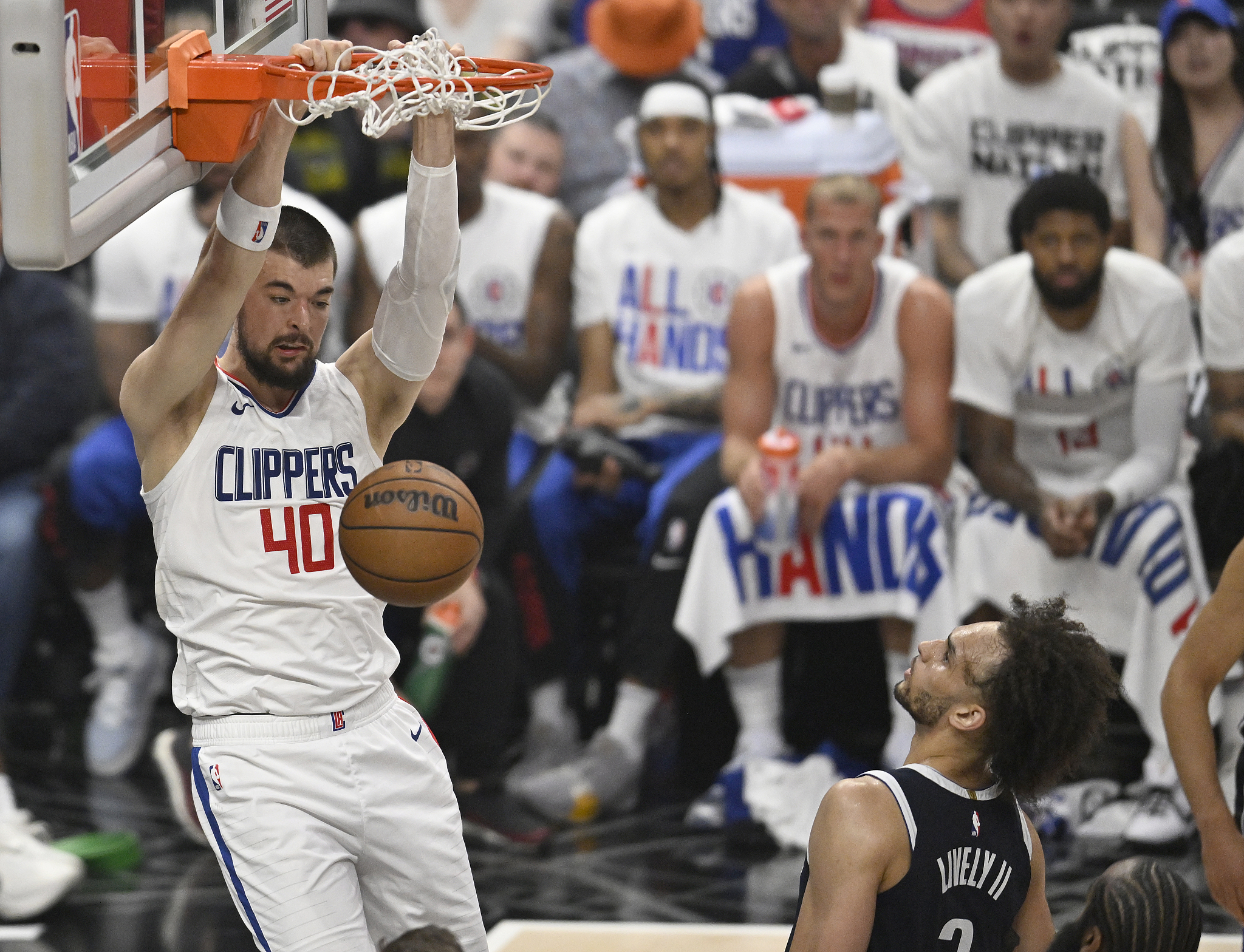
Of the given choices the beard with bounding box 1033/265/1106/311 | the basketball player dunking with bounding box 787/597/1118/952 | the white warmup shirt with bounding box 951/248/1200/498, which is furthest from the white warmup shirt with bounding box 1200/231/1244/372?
the basketball player dunking with bounding box 787/597/1118/952

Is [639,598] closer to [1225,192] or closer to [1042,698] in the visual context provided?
[1225,192]

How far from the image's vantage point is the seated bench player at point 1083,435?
5523 millimetres

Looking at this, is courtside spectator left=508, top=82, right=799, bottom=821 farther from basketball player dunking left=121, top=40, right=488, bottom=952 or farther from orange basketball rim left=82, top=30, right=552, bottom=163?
orange basketball rim left=82, top=30, right=552, bottom=163

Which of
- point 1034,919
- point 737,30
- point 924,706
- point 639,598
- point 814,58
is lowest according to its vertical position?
point 639,598

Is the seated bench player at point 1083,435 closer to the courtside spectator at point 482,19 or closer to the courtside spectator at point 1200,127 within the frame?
the courtside spectator at point 1200,127

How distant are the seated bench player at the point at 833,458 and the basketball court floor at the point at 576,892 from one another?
51 cm

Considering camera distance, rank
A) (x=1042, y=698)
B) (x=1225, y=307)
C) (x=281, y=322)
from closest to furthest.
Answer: (x=1042, y=698) < (x=281, y=322) < (x=1225, y=307)

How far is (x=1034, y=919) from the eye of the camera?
9.56 ft

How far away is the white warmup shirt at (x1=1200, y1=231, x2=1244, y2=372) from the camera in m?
5.55

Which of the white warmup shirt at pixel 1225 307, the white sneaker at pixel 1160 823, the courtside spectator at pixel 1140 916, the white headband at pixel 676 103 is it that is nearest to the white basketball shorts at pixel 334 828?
the courtside spectator at pixel 1140 916

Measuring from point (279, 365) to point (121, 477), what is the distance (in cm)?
314

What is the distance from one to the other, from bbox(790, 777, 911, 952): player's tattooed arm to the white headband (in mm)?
4078

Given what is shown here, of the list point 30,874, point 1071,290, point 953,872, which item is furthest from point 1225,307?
point 30,874

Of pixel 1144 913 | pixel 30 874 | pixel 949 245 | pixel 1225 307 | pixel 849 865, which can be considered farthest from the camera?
pixel 949 245
